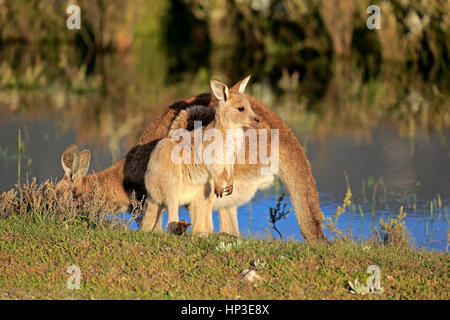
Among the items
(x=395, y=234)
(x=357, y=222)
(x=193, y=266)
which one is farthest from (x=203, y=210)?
(x=357, y=222)

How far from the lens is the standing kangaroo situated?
7746 mm

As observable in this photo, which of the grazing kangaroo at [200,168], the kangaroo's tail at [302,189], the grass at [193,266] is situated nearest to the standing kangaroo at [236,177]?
the kangaroo's tail at [302,189]

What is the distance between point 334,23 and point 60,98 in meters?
9.64

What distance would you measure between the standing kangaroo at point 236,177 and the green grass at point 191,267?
0.77 metres

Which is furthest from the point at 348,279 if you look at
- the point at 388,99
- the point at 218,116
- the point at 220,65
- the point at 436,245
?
the point at 220,65

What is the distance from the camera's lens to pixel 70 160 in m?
8.27

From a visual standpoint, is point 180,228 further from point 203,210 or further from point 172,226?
point 203,210

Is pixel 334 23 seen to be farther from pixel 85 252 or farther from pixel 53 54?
pixel 85 252

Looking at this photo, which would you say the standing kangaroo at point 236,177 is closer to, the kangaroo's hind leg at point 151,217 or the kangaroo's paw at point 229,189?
the kangaroo's hind leg at point 151,217

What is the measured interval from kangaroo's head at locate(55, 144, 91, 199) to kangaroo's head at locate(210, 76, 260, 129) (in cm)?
181

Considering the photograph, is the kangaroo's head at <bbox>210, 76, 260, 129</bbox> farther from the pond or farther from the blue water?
the pond

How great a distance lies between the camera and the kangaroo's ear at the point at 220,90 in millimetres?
7031

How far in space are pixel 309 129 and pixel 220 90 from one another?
7.86m
